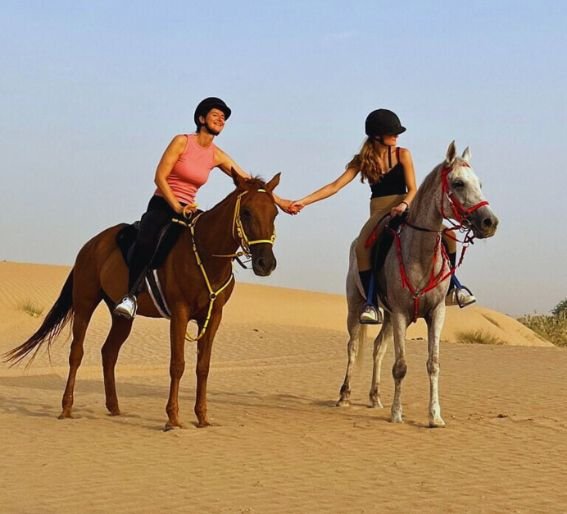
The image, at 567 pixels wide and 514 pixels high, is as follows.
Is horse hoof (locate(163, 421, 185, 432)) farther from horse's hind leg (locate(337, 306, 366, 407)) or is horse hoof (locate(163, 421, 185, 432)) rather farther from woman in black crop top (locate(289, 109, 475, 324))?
horse's hind leg (locate(337, 306, 366, 407))

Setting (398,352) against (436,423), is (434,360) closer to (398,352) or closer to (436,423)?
(398,352)

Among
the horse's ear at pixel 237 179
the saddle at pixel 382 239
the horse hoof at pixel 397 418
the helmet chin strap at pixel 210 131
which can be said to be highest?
the helmet chin strap at pixel 210 131

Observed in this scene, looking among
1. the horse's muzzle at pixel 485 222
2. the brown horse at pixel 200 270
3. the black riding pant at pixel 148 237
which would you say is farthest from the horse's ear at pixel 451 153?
the black riding pant at pixel 148 237

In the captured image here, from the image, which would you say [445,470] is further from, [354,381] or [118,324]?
[354,381]

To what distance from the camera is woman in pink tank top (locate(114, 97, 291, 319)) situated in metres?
10.4

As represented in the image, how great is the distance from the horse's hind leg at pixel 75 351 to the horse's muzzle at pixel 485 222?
4.78 metres

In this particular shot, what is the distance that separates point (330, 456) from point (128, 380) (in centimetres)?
881

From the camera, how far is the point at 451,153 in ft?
32.7

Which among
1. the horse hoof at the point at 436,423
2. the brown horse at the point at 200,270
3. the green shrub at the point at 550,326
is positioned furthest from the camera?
the green shrub at the point at 550,326

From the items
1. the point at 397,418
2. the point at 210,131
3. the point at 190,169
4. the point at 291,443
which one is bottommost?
the point at 291,443

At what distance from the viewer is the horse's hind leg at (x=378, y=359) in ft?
39.8

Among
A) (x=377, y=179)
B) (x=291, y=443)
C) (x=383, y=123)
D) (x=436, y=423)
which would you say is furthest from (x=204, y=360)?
(x=383, y=123)

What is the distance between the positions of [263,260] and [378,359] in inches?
136

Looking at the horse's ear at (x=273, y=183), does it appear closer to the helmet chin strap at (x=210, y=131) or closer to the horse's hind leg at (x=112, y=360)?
the helmet chin strap at (x=210, y=131)
